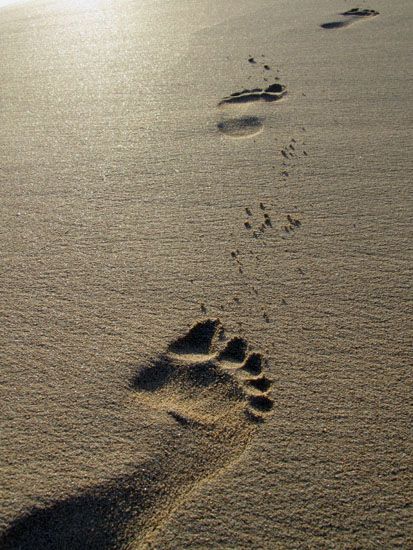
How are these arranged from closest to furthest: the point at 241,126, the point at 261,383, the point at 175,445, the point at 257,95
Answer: the point at 175,445, the point at 261,383, the point at 241,126, the point at 257,95

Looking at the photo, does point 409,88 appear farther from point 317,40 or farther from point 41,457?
point 41,457

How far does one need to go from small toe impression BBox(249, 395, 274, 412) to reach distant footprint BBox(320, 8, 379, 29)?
2637mm

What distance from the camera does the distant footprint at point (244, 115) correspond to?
215cm

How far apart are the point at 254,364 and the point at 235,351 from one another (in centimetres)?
6

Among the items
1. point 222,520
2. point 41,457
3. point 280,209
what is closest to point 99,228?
point 280,209

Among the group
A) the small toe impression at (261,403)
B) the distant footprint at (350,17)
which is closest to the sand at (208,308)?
the small toe impression at (261,403)

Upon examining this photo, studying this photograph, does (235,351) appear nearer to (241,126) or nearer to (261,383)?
(261,383)

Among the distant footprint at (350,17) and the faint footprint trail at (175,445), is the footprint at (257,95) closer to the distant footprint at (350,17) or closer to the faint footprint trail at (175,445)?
the distant footprint at (350,17)

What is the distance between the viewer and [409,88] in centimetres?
238

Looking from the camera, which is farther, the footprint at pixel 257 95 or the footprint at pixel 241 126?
the footprint at pixel 257 95

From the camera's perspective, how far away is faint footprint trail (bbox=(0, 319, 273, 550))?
3.12ft

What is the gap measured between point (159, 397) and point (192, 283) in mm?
367

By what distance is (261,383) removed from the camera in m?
1.19

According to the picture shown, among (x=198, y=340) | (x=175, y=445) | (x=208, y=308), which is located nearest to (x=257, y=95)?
(x=208, y=308)
